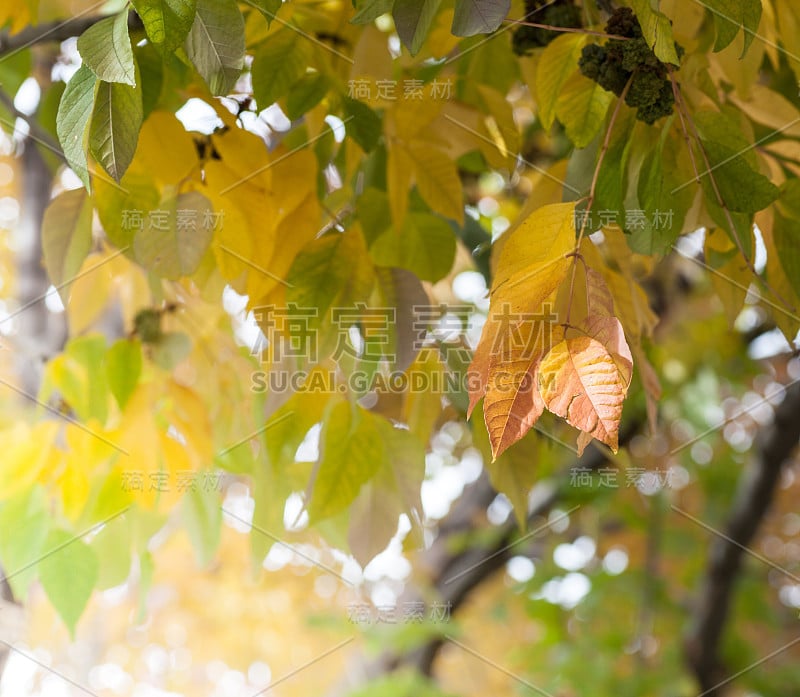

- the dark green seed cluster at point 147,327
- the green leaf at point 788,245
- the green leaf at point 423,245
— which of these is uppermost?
the green leaf at point 788,245

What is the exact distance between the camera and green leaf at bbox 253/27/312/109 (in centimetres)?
64

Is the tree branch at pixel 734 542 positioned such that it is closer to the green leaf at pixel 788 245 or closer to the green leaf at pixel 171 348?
the green leaf at pixel 788 245

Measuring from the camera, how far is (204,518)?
85cm

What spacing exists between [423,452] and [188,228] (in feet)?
0.91

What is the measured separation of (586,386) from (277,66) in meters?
0.41

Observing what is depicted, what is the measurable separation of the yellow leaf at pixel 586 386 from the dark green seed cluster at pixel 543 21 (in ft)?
1.42

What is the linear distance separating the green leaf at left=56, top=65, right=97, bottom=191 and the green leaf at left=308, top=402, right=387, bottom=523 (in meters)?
0.30

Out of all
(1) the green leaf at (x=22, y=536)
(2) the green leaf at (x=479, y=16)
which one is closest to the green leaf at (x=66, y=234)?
(1) the green leaf at (x=22, y=536)

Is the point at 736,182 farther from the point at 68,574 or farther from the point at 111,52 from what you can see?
the point at 68,574

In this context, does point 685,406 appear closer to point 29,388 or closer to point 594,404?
point 29,388

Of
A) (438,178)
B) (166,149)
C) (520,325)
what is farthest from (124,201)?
(520,325)

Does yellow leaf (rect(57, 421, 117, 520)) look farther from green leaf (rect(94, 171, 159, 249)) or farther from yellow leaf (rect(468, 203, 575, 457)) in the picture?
yellow leaf (rect(468, 203, 575, 457))

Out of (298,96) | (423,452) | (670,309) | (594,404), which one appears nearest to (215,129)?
(298,96)

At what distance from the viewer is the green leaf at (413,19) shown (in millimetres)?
472
